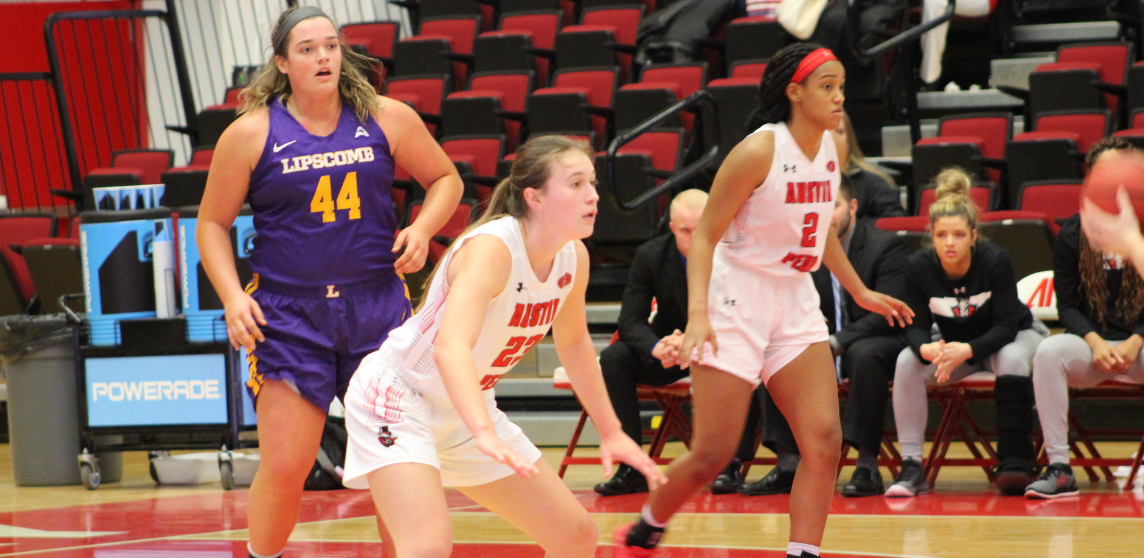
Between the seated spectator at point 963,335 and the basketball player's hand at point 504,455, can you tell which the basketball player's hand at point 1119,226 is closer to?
the basketball player's hand at point 504,455

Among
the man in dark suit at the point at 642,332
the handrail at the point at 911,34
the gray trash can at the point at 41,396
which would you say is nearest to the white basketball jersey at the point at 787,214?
the man in dark suit at the point at 642,332

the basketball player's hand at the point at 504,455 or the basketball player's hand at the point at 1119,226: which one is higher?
the basketball player's hand at the point at 1119,226

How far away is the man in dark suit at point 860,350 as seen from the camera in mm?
5379

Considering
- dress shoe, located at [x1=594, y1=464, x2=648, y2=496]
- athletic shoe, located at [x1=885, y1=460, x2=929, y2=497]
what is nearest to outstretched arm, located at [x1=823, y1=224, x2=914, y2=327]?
athletic shoe, located at [x1=885, y1=460, x2=929, y2=497]

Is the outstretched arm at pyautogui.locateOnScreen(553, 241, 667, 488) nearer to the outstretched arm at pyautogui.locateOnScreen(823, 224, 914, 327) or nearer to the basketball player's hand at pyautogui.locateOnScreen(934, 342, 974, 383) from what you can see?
the outstretched arm at pyautogui.locateOnScreen(823, 224, 914, 327)

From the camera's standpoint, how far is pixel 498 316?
2730 mm

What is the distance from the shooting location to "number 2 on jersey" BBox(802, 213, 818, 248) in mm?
3500

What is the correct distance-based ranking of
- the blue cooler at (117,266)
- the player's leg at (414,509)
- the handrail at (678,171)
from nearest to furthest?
the player's leg at (414,509)
the blue cooler at (117,266)
the handrail at (678,171)

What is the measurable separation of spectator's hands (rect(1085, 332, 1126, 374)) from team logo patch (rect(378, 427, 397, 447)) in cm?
346

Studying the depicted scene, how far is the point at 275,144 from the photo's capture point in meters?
3.17

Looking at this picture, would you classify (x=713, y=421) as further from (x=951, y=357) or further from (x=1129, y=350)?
(x=1129, y=350)

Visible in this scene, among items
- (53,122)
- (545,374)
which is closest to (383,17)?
(53,122)

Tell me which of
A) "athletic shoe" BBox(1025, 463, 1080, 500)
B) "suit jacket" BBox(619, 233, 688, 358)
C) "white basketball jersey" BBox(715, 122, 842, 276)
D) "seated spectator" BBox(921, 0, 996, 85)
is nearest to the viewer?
"white basketball jersey" BBox(715, 122, 842, 276)

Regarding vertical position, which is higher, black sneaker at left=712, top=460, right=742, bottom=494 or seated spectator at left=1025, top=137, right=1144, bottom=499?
seated spectator at left=1025, top=137, right=1144, bottom=499
